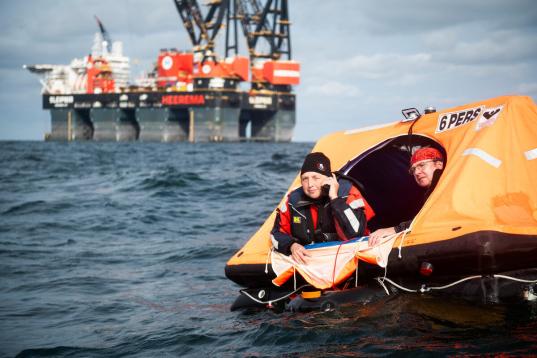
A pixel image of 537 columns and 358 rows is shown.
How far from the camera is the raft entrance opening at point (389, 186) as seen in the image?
783cm

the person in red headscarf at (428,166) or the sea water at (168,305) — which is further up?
the person in red headscarf at (428,166)

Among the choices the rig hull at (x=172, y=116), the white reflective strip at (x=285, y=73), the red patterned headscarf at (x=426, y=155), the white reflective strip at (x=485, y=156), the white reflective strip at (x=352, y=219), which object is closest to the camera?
the white reflective strip at (x=485, y=156)

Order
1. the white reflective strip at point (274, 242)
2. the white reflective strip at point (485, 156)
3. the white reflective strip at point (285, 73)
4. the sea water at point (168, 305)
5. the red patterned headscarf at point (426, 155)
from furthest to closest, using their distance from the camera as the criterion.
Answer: the white reflective strip at point (285, 73) < the white reflective strip at point (274, 242) < the red patterned headscarf at point (426, 155) < the white reflective strip at point (485, 156) < the sea water at point (168, 305)

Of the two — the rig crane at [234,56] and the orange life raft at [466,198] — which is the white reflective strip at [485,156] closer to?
the orange life raft at [466,198]

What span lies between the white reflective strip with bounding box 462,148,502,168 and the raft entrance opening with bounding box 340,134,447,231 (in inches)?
76.5

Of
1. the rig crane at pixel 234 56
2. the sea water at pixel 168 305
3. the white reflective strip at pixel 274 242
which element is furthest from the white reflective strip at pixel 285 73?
the white reflective strip at pixel 274 242

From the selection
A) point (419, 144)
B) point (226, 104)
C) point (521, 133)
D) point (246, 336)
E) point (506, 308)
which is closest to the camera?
point (506, 308)

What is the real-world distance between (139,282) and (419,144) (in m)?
3.55

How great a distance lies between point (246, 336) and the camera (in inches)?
214

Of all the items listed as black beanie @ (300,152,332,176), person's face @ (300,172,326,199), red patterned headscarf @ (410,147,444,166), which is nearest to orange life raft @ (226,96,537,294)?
red patterned headscarf @ (410,147,444,166)

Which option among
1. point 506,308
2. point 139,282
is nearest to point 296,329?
point 506,308

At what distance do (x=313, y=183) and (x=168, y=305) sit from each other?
2.09 m

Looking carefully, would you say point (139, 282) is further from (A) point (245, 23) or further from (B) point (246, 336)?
(A) point (245, 23)

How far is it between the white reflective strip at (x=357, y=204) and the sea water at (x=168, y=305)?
85 cm
